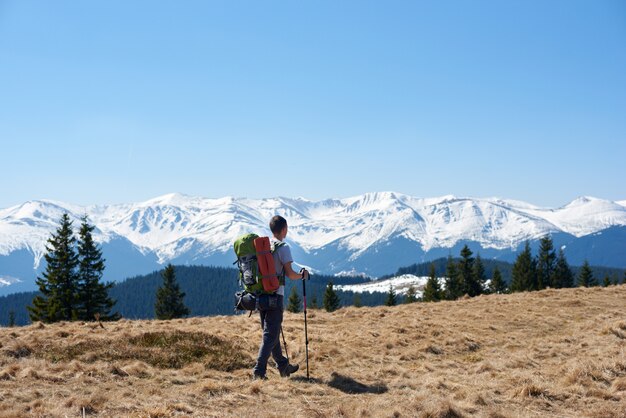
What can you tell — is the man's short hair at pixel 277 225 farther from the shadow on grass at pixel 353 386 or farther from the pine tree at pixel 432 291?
the pine tree at pixel 432 291

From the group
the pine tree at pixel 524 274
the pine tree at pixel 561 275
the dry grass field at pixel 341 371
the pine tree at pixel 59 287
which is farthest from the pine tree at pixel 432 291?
the dry grass field at pixel 341 371

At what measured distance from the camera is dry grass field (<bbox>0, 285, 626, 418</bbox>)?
831cm

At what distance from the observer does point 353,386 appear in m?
10.3

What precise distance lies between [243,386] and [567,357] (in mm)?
9427

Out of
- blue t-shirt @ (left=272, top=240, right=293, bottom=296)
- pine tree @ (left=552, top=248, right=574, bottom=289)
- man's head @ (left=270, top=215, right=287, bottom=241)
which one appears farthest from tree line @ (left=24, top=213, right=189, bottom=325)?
pine tree @ (left=552, top=248, right=574, bottom=289)

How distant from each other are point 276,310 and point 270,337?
2.03 ft

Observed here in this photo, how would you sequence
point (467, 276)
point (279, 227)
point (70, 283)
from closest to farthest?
point (279, 227) < point (70, 283) < point (467, 276)

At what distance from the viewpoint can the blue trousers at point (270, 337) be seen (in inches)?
417

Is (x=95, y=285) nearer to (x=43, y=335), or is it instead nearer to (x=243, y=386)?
(x=43, y=335)

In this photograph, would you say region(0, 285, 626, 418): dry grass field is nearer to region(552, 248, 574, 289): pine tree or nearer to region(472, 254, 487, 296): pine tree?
region(472, 254, 487, 296): pine tree

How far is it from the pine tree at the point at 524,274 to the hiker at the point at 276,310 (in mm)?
87101

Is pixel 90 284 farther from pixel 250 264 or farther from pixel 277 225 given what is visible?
pixel 277 225

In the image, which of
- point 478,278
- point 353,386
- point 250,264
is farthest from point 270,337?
point 478,278

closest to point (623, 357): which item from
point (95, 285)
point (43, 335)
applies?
point (43, 335)
